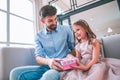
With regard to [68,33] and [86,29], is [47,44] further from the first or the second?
[86,29]

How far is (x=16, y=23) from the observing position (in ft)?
8.29

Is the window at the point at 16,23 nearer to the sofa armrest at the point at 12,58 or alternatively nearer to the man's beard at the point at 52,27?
the sofa armrest at the point at 12,58

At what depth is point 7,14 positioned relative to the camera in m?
2.33

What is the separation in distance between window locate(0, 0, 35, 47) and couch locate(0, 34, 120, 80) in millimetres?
786

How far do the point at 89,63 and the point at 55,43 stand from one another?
0.40 meters

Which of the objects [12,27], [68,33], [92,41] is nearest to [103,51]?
[92,41]

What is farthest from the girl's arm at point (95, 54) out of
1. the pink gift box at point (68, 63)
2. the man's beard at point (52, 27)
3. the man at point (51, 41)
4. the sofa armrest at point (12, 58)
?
the sofa armrest at point (12, 58)

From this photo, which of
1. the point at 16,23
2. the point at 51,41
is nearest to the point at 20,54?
the point at 51,41

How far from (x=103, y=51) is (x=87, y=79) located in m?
0.77

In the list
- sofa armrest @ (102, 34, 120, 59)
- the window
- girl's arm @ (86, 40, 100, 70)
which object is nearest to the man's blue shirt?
girl's arm @ (86, 40, 100, 70)

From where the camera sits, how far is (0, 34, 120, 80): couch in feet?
4.44

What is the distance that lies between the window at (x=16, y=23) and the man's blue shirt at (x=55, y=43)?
107 cm

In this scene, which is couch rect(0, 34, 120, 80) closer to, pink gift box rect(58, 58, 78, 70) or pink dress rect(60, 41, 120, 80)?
pink dress rect(60, 41, 120, 80)

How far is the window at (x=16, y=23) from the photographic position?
2.24 m
